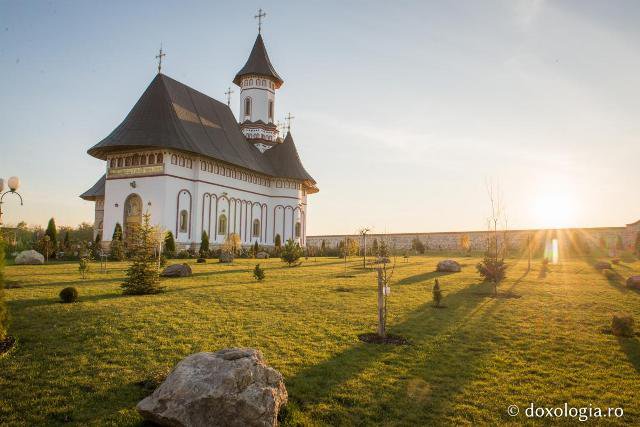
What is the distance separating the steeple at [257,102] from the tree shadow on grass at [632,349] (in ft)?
132

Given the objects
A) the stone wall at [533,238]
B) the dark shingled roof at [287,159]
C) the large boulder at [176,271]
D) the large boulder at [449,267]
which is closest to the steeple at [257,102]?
the dark shingled roof at [287,159]

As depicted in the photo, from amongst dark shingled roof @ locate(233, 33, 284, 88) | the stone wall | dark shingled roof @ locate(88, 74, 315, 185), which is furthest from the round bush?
dark shingled roof @ locate(233, 33, 284, 88)

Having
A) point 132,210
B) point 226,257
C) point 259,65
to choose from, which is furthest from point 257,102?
point 226,257

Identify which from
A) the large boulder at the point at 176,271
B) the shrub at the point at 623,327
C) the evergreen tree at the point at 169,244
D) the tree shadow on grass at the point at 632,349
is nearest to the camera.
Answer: the tree shadow on grass at the point at 632,349

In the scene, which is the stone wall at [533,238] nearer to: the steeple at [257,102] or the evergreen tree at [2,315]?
the steeple at [257,102]

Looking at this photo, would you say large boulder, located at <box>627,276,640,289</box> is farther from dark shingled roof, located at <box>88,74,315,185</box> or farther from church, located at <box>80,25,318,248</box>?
dark shingled roof, located at <box>88,74,315,185</box>

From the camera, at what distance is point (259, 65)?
4612 cm

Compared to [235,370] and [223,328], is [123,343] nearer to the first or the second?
[223,328]

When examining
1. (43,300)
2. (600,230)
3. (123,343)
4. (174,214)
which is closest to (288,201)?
(174,214)

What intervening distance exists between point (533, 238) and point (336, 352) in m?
38.2

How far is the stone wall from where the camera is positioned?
122 feet

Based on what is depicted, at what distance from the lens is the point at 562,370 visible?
6.68 meters

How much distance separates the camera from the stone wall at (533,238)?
122 ft

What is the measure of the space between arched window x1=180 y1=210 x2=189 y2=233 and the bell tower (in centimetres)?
1702
